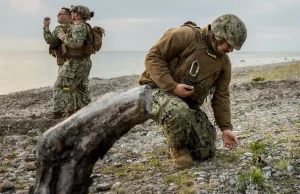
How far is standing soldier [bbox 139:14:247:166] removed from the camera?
6223 mm

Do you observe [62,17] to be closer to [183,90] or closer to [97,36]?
[97,36]

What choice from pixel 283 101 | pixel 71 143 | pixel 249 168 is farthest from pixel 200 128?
pixel 283 101

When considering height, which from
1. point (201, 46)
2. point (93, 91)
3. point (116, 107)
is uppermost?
point (201, 46)

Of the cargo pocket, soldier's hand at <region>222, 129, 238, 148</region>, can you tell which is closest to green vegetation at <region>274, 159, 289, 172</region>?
soldier's hand at <region>222, 129, 238, 148</region>

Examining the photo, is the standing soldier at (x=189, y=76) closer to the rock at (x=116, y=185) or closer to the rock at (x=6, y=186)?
the rock at (x=116, y=185)

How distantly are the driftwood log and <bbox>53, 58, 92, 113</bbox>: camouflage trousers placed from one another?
6550 millimetres

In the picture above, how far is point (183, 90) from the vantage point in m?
6.34

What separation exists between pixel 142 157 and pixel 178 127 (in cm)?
135

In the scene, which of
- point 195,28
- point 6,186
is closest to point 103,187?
point 6,186

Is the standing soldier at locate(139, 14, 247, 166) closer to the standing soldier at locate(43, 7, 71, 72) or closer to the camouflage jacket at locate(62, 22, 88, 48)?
the camouflage jacket at locate(62, 22, 88, 48)

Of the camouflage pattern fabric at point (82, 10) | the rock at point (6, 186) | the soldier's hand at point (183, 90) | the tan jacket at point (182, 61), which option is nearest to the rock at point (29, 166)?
the rock at point (6, 186)

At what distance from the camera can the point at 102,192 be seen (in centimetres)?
569

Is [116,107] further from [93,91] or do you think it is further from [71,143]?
[93,91]

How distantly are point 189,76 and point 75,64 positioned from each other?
4.50 m
